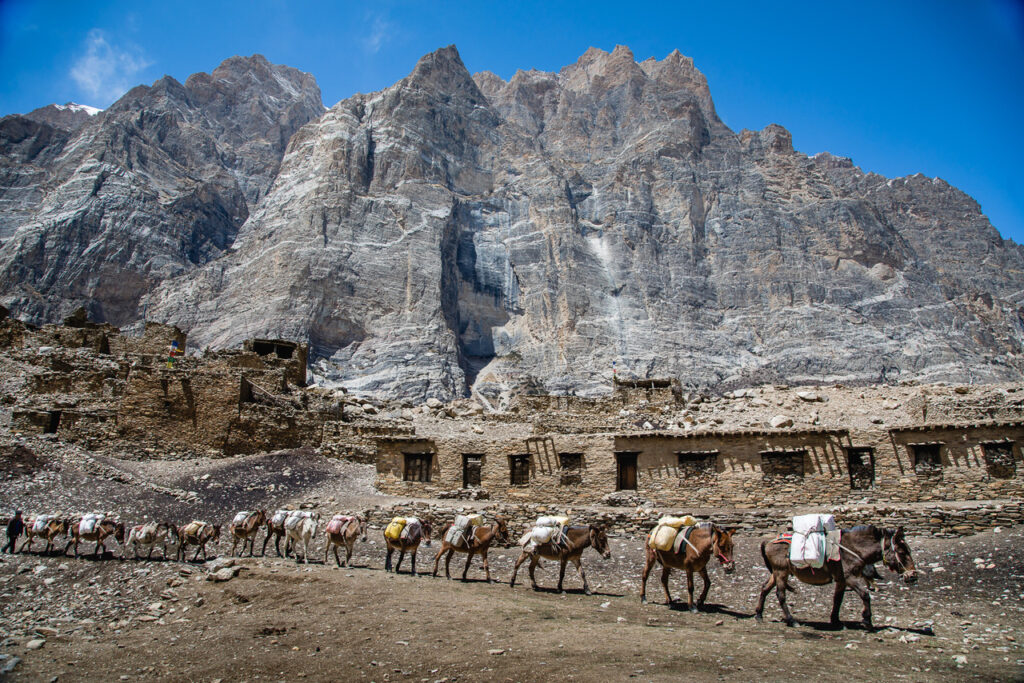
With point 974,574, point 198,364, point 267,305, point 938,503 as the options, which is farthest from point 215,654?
point 267,305

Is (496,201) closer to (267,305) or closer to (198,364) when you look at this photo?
(267,305)

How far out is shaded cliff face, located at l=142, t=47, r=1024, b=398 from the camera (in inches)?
3728

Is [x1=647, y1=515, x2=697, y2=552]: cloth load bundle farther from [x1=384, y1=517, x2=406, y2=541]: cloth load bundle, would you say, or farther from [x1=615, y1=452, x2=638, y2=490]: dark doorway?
[x1=615, y1=452, x2=638, y2=490]: dark doorway

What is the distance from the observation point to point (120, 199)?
112 m

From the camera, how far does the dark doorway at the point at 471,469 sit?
2248 cm

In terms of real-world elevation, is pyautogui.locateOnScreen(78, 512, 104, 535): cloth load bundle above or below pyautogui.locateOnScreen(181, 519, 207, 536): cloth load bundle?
above

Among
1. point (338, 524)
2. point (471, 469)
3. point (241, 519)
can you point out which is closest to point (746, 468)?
point (471, 469)

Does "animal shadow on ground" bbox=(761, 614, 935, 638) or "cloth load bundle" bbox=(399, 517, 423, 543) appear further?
"cloth load bundle" bbox=(399, 517, 423, 543)

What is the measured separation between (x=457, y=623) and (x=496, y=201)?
118636mm

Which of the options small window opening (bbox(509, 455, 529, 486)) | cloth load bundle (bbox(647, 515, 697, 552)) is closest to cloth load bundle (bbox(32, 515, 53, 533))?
small window opening (bbox(509, 455, 529, 486))

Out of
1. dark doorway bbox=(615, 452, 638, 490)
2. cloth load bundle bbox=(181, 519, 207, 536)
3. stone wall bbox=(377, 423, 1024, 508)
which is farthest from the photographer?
dark doorway bbox=(615, 452, 638, 490)

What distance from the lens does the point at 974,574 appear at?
1266cm

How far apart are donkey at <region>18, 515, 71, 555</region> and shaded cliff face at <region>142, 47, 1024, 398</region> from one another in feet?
221

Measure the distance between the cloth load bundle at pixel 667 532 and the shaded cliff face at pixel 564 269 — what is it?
75.2m
